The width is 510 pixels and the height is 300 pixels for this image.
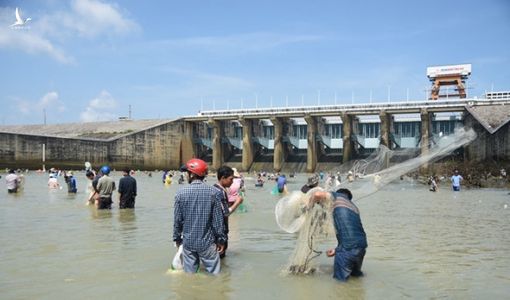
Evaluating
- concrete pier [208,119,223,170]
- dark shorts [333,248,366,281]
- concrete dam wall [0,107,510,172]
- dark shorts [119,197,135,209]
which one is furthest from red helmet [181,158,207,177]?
concrete pier [208,119,223,170]

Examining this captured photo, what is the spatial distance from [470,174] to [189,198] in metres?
34.1

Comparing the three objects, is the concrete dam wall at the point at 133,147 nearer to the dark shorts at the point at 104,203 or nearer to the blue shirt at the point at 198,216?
the dark shorts at the point at 104,203

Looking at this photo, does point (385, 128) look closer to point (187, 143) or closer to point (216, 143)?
point (216, 143)

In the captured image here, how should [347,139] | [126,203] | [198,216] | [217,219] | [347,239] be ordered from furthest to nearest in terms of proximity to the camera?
[347,139]
[126,203]
[347,239]
[217,219]
[198,216]

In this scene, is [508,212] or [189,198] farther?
[508,212]

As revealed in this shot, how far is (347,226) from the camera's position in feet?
22.4

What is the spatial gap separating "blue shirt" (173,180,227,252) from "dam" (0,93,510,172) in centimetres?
4266

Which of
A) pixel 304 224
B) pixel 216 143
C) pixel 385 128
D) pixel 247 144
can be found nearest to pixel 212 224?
pixel 304 224

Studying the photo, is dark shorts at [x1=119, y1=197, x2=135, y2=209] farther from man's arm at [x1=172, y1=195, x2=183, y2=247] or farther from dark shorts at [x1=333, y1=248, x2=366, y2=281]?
dark shorts at [x1=333, y1=248, x2=366, y2=281]

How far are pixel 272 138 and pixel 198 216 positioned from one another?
239ft

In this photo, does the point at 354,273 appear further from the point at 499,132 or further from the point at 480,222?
the point at 499,132

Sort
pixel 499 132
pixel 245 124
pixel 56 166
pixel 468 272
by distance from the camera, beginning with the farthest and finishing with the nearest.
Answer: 1. pixel 245 124
2. pixel 56 166
3. pixel 499 132
4. pixel 468 272

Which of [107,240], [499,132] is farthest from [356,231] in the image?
[499,132]

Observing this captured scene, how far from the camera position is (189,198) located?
6379mm
